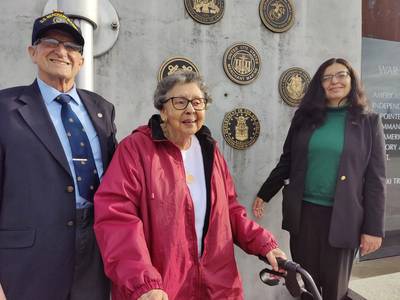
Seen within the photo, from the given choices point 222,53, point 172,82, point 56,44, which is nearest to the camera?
point 56,44

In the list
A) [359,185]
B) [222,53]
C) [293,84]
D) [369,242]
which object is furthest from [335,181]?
[222,53]

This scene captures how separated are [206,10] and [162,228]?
2069 millimetres

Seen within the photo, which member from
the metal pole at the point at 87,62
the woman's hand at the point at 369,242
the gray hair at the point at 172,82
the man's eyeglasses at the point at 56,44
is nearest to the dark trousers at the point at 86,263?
the gray hair at the point at 172,82

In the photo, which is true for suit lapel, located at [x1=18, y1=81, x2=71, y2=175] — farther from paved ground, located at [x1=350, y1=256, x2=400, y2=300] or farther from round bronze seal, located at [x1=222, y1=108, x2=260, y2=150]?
paved ground, located at [x1=350, y1=256, x2=400, y2=300]

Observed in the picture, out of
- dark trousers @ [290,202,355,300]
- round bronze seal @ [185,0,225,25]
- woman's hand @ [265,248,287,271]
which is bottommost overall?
dark trousers @ [290,202,355,300]

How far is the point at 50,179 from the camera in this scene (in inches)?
60.9

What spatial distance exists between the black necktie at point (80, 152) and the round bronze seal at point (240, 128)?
5.15 ft

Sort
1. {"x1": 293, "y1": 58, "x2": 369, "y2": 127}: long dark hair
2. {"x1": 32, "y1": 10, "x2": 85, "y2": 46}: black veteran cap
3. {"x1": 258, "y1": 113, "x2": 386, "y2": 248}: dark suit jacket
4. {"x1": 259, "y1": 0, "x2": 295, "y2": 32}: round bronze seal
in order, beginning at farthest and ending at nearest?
{"x1": 259, "y1": 0, "x2": 295, "y2": 32}: round bronze seal, {"x1": 293, "y1": 58, "x2": 369, "y2": 127}: long dark hair, {"x1": 258, "y1": 113, "x2": 386, "y2": 248}: dark suit jacket, {"x1": 32, "y1": 10, "x2": 85, "y2": 46}: black veteran cap

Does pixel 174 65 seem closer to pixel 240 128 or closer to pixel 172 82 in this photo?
pixel 240 128

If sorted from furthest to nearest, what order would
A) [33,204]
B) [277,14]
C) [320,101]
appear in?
[277,14] < [320,101] < [33,204]

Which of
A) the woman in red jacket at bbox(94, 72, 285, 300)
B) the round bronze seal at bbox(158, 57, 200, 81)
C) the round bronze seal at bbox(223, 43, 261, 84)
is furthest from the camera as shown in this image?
the round bronze seal at bbox(223, 43, 261, 84)

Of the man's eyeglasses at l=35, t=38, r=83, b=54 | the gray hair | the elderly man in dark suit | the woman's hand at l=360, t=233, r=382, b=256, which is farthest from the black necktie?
the woman's hand at l=360, t=233, r=382, b=256

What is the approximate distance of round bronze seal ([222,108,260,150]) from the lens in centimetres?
306

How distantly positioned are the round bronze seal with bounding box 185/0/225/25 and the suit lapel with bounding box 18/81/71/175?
5.63 feet
